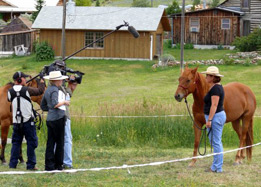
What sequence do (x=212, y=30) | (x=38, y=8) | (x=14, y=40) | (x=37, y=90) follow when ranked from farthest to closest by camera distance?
(x=38, y=8) → (x=212, y=30) → (x=14, y=40) → (x=37, y=90)

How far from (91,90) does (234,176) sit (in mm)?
20324

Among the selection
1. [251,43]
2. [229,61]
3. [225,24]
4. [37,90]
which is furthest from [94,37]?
[37,90]

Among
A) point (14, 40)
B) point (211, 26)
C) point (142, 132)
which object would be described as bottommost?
point (142, 132)

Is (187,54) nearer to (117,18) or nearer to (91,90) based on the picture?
(117,18)

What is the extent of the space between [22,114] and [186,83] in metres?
3.02

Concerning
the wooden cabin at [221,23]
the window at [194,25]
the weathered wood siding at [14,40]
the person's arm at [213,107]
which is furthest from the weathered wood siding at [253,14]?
the person's arm at [213,107]

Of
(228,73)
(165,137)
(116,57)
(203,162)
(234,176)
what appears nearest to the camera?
(234,176)

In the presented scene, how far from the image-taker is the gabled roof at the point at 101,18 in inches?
1554

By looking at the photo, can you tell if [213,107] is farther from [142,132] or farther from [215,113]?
[142,132]

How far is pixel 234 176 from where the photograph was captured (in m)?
9.45

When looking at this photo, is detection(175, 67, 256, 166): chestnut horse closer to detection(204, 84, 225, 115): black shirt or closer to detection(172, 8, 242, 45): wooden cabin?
detection(204, 84, 225, 115): black shirt

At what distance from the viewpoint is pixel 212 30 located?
47344mm

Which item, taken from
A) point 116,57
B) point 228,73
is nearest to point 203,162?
point 228,73

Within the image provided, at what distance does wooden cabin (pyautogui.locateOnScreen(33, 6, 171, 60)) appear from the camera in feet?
128
